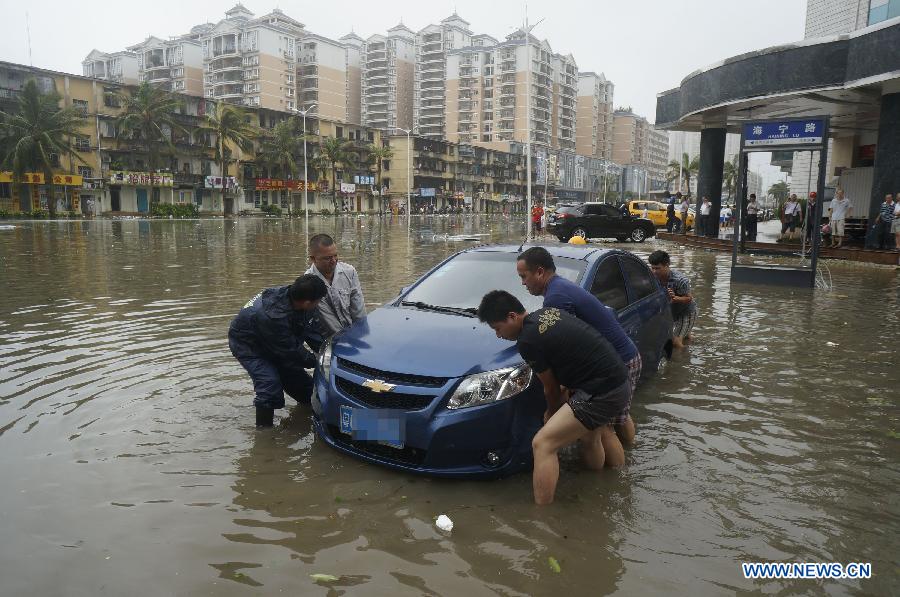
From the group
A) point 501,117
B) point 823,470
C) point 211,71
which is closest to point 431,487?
point 823,470

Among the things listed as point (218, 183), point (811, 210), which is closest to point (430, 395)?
point (811, 210)

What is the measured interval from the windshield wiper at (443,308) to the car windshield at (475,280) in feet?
0.07

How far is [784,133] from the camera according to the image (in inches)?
501

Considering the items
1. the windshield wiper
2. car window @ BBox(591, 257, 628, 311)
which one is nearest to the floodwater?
car window @ BBox(591, 257, 628, 311)

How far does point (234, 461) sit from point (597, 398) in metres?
2.52

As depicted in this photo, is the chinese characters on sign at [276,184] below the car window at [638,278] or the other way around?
the other way around

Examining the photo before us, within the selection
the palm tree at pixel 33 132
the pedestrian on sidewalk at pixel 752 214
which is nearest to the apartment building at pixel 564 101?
the palm tree at pixel 33 132

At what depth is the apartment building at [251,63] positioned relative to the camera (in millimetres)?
99875

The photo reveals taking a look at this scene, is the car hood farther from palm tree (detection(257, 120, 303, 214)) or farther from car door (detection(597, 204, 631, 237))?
palm tree (detection(257, 120, 303, 214))

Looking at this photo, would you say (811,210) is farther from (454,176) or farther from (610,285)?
(454,176)

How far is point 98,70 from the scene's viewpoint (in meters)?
115

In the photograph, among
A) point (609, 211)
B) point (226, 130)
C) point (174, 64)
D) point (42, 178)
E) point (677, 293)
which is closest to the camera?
point (677, 293)

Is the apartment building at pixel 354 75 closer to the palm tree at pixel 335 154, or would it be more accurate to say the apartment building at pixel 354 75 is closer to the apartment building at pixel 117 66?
the apartment building at pixel 117 66

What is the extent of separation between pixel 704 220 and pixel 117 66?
113 meters
